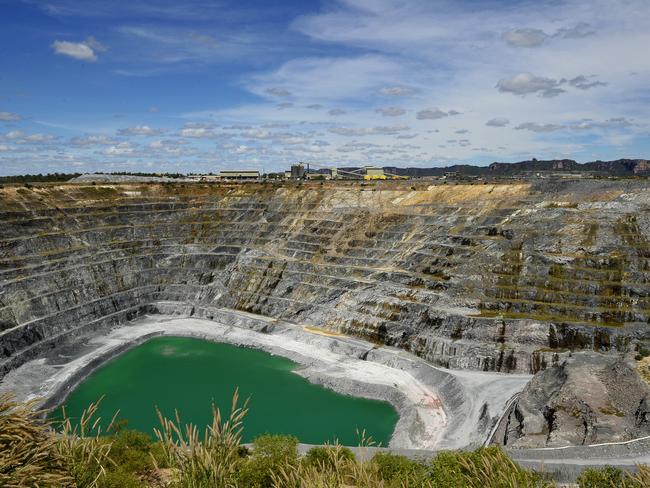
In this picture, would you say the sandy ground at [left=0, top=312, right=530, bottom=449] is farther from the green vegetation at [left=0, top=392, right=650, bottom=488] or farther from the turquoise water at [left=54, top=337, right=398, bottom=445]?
the green vegetation at [left=0, top=392, right=650, bottom=488]

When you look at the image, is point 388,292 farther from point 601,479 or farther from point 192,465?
point 192,465

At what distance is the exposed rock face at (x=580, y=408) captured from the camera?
3583cm

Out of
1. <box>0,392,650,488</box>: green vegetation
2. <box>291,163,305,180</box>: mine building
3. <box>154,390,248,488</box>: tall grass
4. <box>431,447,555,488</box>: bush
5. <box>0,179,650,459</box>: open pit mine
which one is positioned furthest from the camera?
<box>291,163,305,180</box>: mine building

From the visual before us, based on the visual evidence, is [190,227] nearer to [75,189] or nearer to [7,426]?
[75,189]

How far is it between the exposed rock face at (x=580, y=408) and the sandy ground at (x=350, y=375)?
4054 millimetres

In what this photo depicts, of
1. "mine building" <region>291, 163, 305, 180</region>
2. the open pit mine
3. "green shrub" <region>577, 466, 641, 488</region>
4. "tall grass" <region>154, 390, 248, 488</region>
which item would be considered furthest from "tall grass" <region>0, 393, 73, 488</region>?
"mine building" <region>291, 163, 305, 180</region>

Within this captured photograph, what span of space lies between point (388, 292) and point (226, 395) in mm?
26208

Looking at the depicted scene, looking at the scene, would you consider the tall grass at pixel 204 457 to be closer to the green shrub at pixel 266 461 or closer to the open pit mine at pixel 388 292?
the green shrub at pixel 266 461

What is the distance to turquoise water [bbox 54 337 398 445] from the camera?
4700 cm

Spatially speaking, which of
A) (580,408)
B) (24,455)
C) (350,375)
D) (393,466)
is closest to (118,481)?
(24,455)

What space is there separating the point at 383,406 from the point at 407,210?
41529mm

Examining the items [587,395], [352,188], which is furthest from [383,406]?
[352,188]

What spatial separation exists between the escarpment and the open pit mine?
26cm

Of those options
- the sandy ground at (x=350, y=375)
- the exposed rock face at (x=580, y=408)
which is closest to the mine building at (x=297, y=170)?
the sandy ground at (x=350, y=375)
